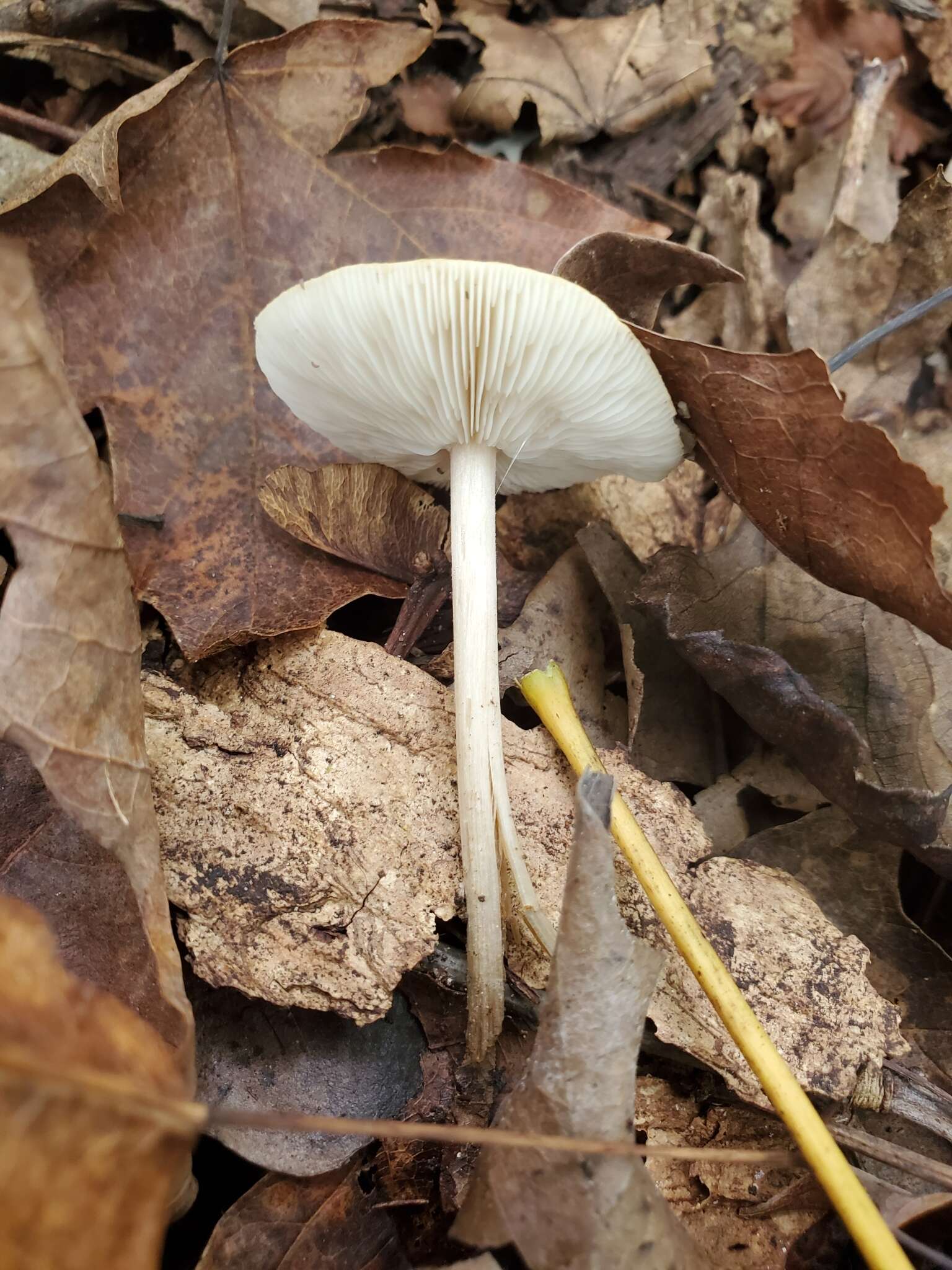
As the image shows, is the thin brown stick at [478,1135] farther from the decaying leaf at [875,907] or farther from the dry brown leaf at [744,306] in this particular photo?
the dry brown leaf at [744,306]

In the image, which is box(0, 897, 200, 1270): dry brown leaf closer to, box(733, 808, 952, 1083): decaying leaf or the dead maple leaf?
the dead maple leaf

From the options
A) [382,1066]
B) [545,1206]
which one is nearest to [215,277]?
[382,1066]

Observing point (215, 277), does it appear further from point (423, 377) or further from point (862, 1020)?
point (862, 1020)

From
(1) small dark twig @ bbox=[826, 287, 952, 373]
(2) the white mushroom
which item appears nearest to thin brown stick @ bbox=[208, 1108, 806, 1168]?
(2) the white mushroom

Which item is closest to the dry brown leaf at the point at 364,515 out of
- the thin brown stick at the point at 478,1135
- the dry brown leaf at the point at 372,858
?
the dry brown leaf at the point at 372,858

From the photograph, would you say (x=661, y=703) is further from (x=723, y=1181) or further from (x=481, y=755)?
(x=723, y=1181)
